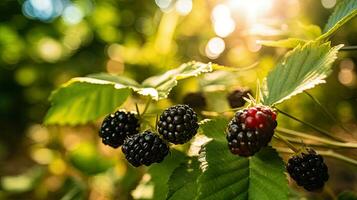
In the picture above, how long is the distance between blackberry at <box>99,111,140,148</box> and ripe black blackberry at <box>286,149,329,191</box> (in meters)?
0.35

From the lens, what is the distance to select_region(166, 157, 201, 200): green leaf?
0.93 meters

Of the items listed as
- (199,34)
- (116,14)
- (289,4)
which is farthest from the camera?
(116,14)

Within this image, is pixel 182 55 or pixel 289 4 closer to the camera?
pixel 289 4

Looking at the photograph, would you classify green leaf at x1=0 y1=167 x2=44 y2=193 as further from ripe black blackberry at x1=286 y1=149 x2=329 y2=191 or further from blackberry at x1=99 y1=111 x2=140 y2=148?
ripe black blackberry at x1=286 y1=149 x2=329 y2=191

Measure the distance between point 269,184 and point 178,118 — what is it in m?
0.21

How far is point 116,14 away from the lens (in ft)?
13.6

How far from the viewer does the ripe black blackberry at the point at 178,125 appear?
0.93m

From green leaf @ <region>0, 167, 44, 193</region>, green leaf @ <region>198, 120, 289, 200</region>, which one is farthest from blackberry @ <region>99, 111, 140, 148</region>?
green leaf @ <region>0, 167, 44, 193</region>

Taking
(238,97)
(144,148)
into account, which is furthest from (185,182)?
(238,97)

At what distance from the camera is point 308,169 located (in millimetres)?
881

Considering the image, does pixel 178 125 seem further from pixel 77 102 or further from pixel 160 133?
pixel 77 102

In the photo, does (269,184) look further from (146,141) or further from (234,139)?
(146,141)

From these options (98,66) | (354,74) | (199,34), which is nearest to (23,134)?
(98,66)

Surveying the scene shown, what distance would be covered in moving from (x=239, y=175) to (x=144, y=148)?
0.62 ft
